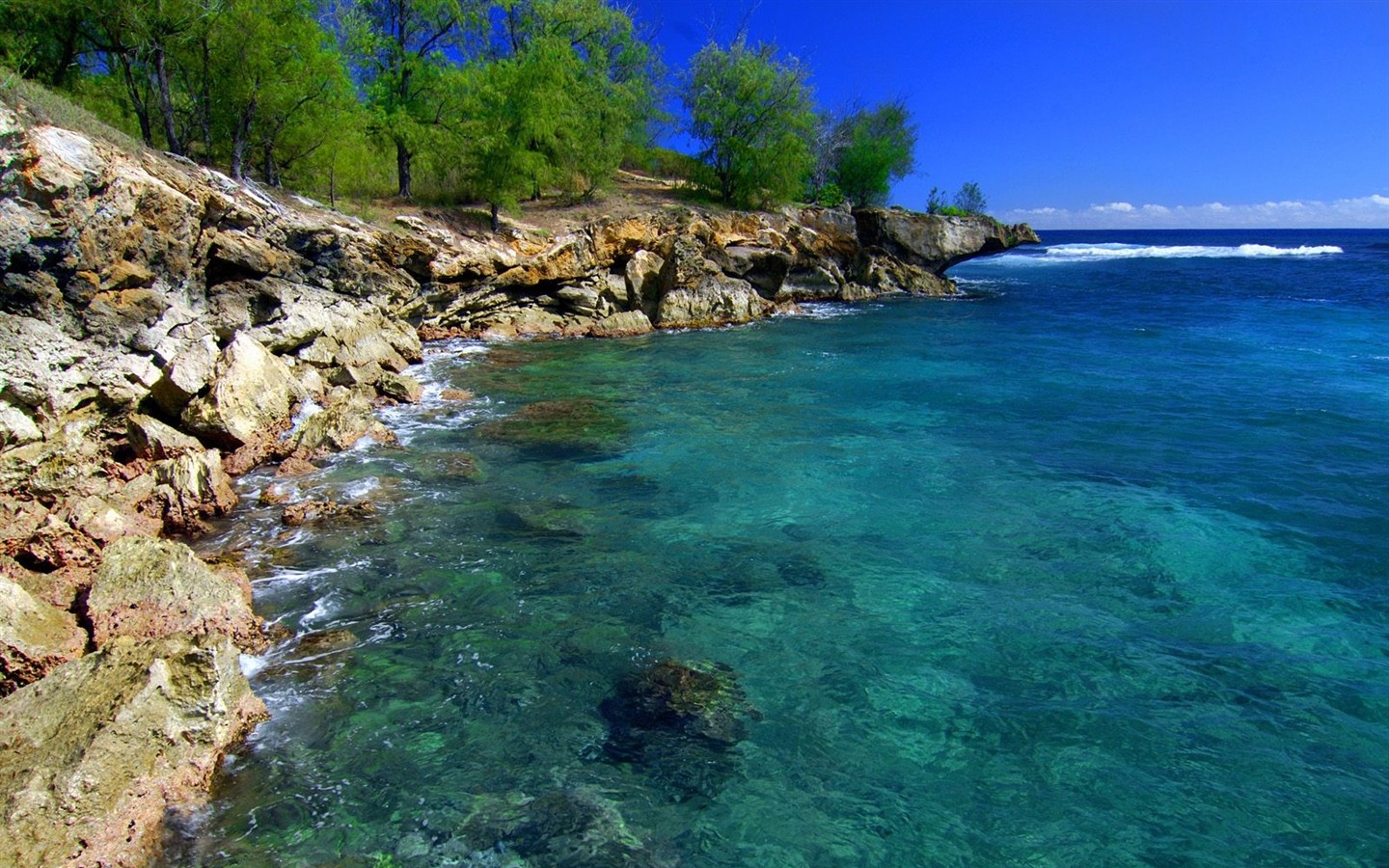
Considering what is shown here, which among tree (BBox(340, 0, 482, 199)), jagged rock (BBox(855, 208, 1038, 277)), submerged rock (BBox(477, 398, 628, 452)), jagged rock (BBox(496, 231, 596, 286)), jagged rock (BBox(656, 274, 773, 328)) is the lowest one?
submerged rock (BBox(477, 398, 628, 452))

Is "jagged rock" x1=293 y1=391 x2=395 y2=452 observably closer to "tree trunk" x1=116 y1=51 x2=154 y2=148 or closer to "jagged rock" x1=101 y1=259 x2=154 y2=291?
"jagged rock" x1=101 y1=259 x2=154 y2=291

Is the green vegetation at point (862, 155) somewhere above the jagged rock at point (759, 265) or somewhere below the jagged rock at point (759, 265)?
above

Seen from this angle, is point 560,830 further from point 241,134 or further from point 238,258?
point 241,134

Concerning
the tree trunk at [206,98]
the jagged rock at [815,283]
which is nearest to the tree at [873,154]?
the jagged rock at [815,283]

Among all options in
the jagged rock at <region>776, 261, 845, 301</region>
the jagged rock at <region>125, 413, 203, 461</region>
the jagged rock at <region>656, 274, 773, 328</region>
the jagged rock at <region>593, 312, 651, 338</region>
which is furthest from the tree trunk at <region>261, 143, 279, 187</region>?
the jagged rock at <region>776, 261, 845, 301</region>

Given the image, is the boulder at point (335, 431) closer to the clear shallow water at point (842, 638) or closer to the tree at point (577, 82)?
the clear shallow water at point (842, 638)

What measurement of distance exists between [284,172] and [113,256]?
46.1ft

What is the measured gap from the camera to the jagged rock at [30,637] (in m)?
5.70

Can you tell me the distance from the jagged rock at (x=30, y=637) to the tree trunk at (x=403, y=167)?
83.8ft

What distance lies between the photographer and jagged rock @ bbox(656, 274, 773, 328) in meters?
29.1

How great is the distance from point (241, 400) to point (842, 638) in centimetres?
1027

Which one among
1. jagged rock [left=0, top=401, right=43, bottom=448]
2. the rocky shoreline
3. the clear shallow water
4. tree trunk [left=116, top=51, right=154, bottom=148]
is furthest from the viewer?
tree trunk [left=116, top=51, right=154, bottom=148]

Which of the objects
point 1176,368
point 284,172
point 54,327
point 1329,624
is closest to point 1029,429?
point 1329,624

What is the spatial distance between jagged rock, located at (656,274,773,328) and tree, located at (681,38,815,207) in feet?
33.7
